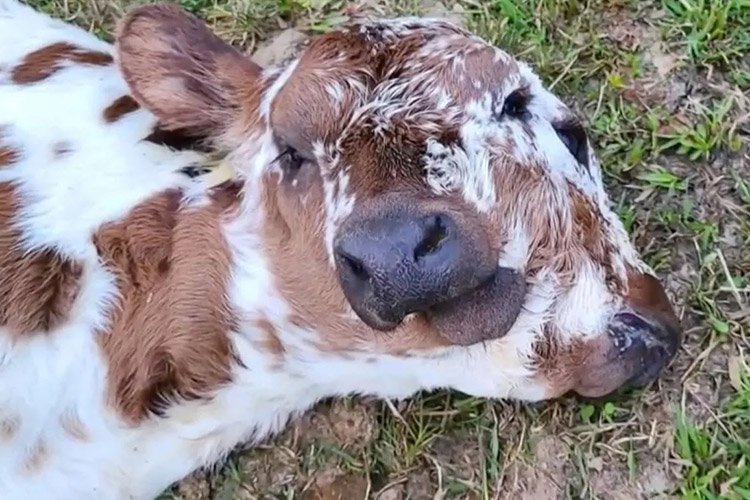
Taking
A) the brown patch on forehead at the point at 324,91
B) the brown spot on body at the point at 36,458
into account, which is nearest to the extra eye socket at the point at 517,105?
the brown patch on forehead at the point at 324,91

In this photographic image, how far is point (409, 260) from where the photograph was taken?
8.57ft

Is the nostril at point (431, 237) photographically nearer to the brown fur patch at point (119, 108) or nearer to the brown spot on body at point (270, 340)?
the brown spot on body at point (270, 340)

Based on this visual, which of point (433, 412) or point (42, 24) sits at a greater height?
point (42, 24)

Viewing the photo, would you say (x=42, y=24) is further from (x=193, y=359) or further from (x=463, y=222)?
(x=463, y=222)

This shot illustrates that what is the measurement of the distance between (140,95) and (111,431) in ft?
2.56

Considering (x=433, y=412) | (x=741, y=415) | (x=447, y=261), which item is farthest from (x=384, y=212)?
(x=741, y=415)

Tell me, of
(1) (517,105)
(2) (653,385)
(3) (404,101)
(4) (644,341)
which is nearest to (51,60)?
(3) (404,101)

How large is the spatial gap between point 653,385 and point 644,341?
385 mm

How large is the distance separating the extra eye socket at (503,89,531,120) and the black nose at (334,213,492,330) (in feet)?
1.35

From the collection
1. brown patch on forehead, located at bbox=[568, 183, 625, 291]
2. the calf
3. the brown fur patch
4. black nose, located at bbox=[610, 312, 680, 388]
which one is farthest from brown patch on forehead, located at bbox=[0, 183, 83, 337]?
black nose, located at bbox=[610, 312, 680, 388]

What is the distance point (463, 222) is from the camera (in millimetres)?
2695

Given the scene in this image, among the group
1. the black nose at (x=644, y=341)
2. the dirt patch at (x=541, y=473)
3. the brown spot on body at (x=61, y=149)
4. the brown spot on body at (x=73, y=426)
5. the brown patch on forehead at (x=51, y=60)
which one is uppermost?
the brown patch on forehead at (x=51, y=60)

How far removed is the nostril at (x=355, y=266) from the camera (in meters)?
2.66

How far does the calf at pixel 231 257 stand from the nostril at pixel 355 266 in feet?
0.54
